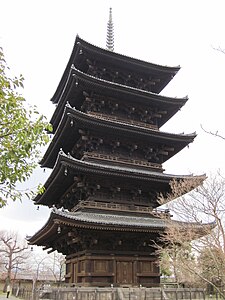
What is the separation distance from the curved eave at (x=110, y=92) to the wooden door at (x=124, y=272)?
11443mm

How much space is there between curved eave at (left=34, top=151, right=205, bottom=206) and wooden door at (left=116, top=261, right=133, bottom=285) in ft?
16.5

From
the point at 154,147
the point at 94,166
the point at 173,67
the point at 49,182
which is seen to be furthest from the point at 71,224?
the point at 173,67

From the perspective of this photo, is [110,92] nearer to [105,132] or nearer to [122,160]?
[105,132]

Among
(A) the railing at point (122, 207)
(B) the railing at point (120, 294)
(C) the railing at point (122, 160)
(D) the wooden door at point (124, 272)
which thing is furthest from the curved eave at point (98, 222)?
(C) the railing at point (122, 160)

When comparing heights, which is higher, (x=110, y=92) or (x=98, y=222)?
(x=110, y=92)

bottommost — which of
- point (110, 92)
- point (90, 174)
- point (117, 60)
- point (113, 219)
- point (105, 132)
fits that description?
point (113, 219)

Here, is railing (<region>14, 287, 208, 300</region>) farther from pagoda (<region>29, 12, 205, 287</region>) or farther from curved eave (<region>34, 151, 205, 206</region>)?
curved eave (<region>34, 151, 205, 206</region>)

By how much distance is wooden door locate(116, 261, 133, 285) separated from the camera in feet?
56.6

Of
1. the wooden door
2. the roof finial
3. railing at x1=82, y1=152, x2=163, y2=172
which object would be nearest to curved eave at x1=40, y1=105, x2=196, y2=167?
railing at x1=82, y1=152, x2=163, y2=172

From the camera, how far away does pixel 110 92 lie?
22.0m

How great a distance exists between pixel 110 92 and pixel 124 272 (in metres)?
12.0

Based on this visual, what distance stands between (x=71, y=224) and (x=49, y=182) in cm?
666

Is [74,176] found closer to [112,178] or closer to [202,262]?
[112,178]

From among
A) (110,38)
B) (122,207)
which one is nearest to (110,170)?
(122,207)
